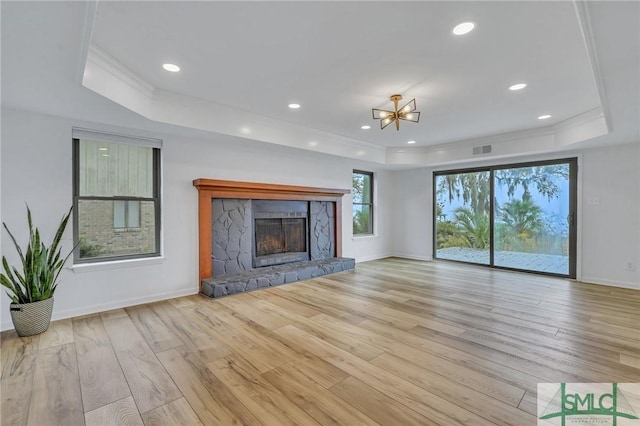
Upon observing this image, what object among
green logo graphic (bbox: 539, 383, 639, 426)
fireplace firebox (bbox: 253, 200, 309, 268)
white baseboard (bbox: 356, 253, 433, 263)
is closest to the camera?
green logo graphic (bbox: 539, 383, 639, 426)

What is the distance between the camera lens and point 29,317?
9.73 feet

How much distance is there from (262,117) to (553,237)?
574cm

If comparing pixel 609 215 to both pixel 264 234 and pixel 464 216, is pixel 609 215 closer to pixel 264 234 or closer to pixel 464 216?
pixel 464 216

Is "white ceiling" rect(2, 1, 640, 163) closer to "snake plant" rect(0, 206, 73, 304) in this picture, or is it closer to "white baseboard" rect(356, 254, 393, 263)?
"snake plant" rect(0, 206, 73, 304)

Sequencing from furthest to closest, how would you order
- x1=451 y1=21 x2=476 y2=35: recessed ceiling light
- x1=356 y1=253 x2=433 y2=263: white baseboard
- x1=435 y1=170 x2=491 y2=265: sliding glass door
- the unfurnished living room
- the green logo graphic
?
1. x1=356 y1=253 x2=433 y2=263: white baseboard
2. x1=435 y1=170 x2=491 y2=265: sliding glass door
3. x1=451 y1=21 x2=476 y2=35: recessed ceiling light
4. the unfurnished living room
5. the green logo graphic

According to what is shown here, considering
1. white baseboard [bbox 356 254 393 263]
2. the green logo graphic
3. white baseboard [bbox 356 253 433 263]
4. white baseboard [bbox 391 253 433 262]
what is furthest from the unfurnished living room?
Answer: white baseboard [bbox 391 253 433 262]

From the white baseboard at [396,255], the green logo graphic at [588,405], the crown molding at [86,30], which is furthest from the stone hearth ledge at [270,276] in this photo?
the green logo graphic at [588,405]

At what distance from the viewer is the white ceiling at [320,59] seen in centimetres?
205

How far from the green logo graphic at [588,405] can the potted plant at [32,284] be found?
437 cm

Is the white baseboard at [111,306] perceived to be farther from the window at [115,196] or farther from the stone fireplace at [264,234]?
the window at [115,196]

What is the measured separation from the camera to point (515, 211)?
19.9 ft

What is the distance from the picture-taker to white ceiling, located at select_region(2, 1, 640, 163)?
205cm

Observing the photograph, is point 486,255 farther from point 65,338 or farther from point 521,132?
point 65,338

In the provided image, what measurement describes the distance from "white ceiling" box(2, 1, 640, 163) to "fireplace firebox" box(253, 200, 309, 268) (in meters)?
1.50
